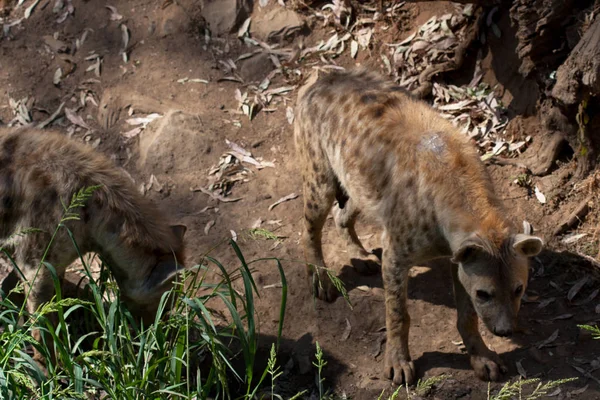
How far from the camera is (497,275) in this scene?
5367 millimetres

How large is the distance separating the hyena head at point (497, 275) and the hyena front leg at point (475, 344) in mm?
519

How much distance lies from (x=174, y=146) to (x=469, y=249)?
4282 mm

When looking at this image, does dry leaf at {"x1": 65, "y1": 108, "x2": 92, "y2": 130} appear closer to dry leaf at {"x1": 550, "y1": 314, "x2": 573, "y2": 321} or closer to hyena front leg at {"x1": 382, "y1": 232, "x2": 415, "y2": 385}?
hyena front leg at {"x1": 382, "y1": 232, "x2": 415, "y2": 385}

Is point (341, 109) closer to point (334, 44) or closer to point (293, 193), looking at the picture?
point (293, 193)

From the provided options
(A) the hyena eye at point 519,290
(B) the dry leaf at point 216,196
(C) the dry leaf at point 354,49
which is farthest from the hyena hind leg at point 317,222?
(C) the dry leaf at point 354,49

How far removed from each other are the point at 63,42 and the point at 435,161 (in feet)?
20.1

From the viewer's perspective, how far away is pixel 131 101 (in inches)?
364

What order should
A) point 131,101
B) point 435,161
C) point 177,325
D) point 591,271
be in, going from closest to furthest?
point 177,325, point 435,161, point 591,271, point 131,101

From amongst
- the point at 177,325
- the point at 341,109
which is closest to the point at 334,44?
the point at 341,109

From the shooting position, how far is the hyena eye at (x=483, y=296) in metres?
5.44

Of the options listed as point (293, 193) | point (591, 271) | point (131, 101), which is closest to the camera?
point (591, 271)

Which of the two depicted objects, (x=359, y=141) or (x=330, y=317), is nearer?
(x=359, y=141)

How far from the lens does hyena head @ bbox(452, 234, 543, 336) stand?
5301mm

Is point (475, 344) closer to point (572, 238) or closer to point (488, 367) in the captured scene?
point (488, 367)
